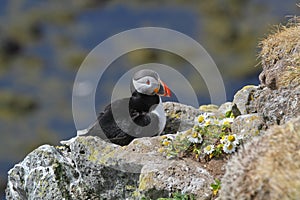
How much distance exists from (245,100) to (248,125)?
0.83m

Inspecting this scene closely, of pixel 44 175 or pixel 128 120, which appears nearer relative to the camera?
pixel 44 175

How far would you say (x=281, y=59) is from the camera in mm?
5980

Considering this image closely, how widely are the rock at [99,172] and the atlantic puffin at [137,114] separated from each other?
592mm

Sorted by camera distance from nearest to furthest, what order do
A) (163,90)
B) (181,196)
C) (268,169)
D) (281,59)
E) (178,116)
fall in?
(268,169), (181,196), (281,59), (163,90), (178,116)

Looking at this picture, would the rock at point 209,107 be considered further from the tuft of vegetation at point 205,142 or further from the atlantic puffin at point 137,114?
the tuft of vegetation at point 205,142

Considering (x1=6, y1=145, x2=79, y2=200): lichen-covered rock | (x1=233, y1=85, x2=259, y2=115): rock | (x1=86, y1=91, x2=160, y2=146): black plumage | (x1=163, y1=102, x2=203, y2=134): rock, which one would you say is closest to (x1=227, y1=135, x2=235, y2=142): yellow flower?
(x1=233, y1=85, x2=259, y2=115): rock

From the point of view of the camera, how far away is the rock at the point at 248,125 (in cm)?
557

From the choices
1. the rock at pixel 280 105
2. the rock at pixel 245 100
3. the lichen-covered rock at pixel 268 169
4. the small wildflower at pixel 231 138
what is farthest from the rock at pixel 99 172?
the lichen-covered rock at pixel 268 169

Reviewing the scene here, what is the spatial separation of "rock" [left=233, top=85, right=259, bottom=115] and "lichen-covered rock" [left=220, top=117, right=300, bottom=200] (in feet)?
8.14

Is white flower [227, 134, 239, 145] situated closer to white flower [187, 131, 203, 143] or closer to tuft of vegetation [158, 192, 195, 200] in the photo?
white flower [187, 131, 203, 143]

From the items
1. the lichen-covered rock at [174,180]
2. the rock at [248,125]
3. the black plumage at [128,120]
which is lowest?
the lichen-covered rock at [174,180]

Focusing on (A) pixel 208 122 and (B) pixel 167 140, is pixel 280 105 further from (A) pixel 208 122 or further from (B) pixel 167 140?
(B) pixel 167 140

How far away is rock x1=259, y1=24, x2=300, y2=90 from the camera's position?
5.59 meters

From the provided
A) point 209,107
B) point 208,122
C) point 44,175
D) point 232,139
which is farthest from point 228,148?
point 209,107
